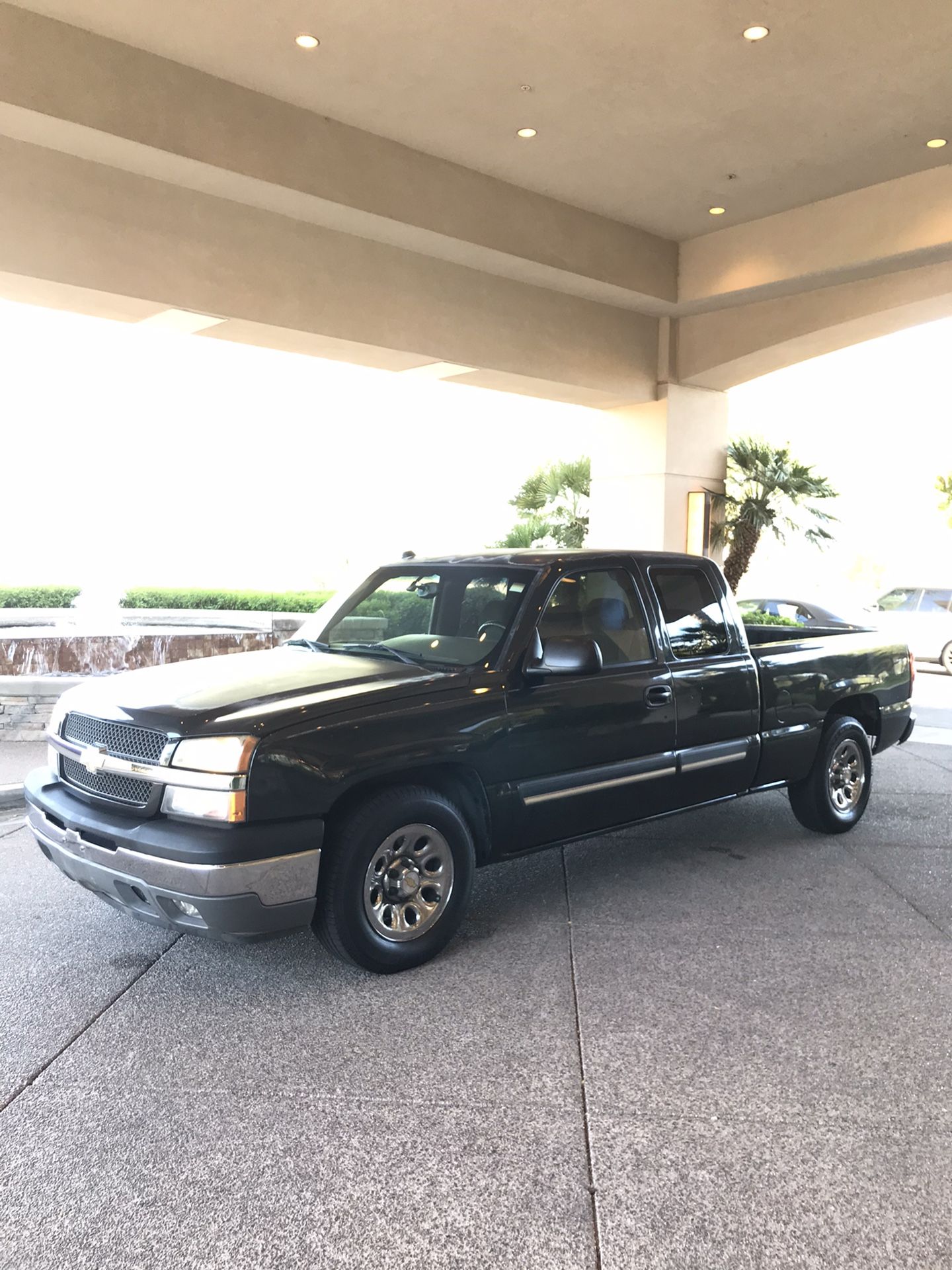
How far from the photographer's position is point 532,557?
17.4 feet

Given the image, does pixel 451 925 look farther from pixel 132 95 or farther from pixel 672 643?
pixel 132 95

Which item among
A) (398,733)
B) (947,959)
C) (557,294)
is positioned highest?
(557,294)

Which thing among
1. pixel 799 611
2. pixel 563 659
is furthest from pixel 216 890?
pixel 799 611

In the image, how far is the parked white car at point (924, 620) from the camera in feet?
57.1

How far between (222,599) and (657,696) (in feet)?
41.0

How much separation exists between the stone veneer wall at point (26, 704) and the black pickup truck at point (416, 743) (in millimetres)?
4433

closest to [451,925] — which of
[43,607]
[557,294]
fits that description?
[557,294]

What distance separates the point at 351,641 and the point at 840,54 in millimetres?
7031

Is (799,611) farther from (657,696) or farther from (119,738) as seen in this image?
(119,738)

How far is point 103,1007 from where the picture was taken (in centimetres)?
404

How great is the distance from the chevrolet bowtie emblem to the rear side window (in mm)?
3032

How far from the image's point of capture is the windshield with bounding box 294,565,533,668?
4.99 metres

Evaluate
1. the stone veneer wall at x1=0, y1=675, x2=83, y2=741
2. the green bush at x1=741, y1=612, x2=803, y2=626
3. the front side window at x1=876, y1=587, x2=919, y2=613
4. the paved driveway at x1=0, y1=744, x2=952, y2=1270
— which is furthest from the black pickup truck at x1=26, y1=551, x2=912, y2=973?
the front side window at x1=876, y1=587, x2=919, y2=613

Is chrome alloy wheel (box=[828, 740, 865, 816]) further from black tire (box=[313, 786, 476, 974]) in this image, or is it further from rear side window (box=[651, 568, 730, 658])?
black tire (box=[313, 786, 476, 974])
